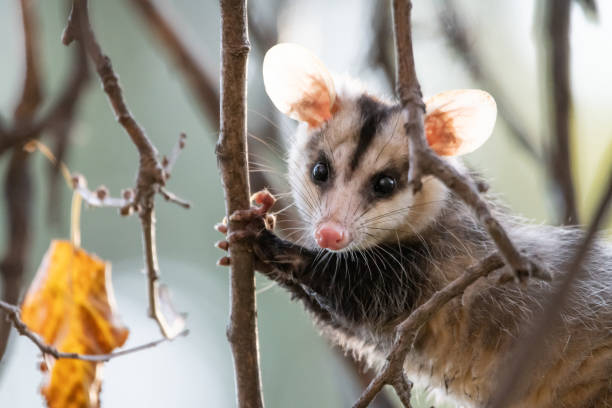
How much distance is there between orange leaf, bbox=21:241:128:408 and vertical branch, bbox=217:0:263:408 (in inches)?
18.7

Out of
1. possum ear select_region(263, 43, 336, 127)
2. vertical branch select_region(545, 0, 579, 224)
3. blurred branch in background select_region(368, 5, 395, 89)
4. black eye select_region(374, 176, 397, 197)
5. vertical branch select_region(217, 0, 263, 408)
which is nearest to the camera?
vertical branch select_region(217, 0, 263, 408)

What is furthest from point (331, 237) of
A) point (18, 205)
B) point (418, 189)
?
point (18, 205)

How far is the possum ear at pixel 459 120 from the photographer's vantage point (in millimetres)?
1896

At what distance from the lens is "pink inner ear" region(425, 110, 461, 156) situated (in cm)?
200

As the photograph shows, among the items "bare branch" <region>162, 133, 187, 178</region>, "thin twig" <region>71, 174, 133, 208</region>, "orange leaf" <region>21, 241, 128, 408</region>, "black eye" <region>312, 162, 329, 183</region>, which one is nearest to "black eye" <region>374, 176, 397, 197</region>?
"black eye" <region>312, 162, 329, 183</region>

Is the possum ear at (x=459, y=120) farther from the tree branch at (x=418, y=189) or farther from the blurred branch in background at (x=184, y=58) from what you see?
the blurred branch in background at (x=184, y=58)

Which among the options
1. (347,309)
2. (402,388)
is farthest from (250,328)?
(347,309)

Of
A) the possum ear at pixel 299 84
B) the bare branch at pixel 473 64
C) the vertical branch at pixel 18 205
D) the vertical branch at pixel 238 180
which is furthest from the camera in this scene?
the bare branch at pixel 473 64

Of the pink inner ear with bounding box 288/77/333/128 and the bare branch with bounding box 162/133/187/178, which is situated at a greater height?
the pink inner ear with bounding box 288/77/333/128

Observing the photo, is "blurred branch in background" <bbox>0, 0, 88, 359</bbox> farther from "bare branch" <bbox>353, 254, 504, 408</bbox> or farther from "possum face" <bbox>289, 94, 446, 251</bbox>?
Result: "bare branch" <bbox>353, 254, 504, 408</bbox>

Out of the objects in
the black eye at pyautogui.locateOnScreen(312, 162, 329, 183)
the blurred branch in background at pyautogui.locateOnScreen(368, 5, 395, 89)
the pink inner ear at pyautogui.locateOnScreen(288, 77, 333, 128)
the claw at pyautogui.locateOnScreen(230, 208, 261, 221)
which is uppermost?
the blurred branch in background at pyautogui.locateOnScreen(368, 5, 395, 89)

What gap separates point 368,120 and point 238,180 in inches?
28.1

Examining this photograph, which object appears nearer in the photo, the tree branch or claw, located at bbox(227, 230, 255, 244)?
the tree branch

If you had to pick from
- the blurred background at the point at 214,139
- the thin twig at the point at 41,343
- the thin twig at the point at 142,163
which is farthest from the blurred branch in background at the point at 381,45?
the thin twig at the point at 41,343
